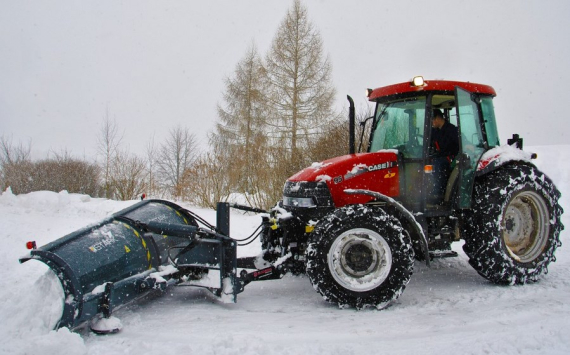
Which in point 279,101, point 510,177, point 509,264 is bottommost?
point 509,264

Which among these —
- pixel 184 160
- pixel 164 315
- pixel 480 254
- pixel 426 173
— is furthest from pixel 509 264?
pixel 184 160

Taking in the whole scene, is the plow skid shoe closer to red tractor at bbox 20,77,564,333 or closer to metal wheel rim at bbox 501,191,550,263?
red tractor at bbox 20,77,564,333

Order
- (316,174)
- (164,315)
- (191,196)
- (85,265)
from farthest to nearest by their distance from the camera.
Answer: (191,196), (316,174), (164,315), (85,265)

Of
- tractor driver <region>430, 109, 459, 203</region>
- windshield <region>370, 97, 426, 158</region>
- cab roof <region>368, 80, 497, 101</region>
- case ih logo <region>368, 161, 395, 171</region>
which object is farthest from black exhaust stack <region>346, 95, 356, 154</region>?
tractor driver <region>430, 109, 459, 203</region>

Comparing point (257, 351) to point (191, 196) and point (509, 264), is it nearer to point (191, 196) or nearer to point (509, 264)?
point (509, 264)

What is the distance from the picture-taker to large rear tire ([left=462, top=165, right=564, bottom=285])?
477cm

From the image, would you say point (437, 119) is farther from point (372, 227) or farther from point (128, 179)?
point (128, 179)

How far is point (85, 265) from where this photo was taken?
3.64 m

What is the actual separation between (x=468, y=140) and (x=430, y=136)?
0.60 m

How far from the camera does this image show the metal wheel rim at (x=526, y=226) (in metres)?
5.13

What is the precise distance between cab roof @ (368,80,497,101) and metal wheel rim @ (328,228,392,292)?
1.75 metres

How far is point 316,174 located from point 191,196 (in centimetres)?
995

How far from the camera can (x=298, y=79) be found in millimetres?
20656

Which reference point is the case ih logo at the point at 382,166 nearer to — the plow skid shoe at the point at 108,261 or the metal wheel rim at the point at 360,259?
the metal wheel rim at the point at 360,259
